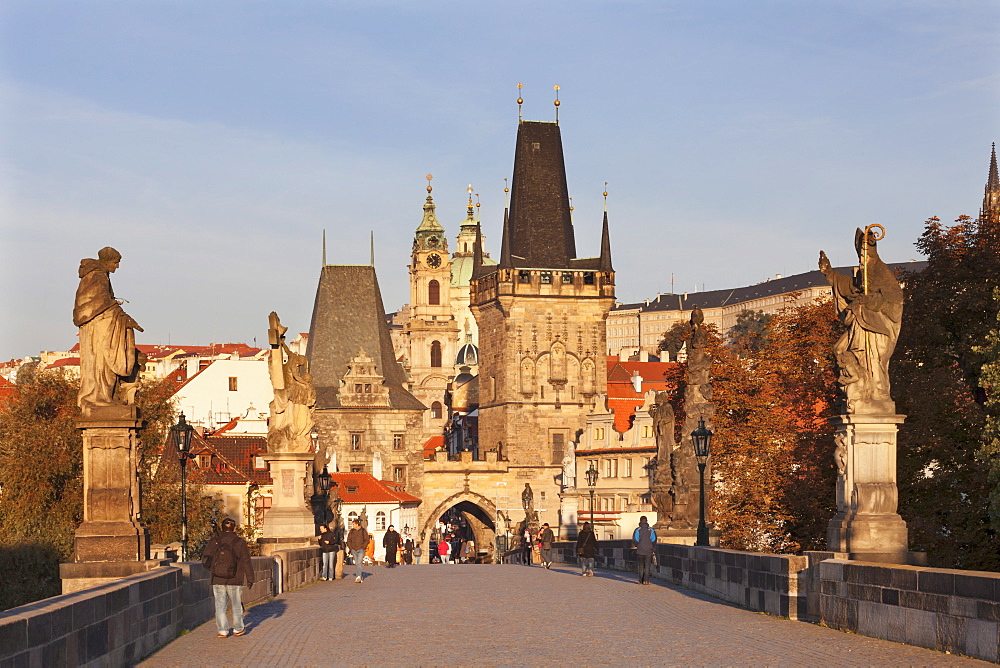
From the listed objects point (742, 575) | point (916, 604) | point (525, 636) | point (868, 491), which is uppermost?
point (868, 491)

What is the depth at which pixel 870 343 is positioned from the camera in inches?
717

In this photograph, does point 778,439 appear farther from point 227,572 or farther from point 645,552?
point 227,572

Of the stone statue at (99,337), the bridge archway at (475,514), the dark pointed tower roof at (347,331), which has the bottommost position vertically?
the bridge archway at (475,514)

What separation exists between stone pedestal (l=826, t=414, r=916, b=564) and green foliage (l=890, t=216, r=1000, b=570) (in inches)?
536

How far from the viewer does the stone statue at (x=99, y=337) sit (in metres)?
16.6

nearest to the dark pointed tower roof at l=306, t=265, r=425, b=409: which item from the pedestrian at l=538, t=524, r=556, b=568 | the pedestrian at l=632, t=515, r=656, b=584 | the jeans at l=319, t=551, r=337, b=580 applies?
the pedestrian at l=538, t=524, r=556, b=568

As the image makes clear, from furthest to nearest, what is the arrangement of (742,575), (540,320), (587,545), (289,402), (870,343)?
(540,320) < (587,545) < (289,402) < (742,575) < (870,343)

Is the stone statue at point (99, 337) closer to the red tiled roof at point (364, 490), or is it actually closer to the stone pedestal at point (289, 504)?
the stone pedestal at point (289, 504)

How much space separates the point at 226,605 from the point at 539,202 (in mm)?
107821

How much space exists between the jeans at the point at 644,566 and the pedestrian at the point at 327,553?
22.1 ft

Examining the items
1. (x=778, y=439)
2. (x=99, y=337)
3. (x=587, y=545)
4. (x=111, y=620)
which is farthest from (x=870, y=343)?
(x=778, y=439)

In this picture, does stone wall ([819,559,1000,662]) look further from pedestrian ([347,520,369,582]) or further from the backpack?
pedestrian ([347,520,369,582])

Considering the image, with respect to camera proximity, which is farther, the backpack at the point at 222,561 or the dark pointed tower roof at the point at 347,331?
the dark pointed tower roof at the point at 347,331

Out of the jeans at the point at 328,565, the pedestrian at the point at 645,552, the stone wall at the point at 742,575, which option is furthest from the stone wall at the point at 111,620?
the jeans at the point at 328,565
